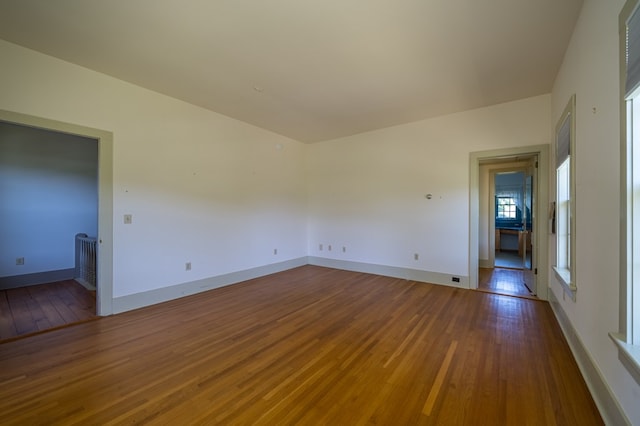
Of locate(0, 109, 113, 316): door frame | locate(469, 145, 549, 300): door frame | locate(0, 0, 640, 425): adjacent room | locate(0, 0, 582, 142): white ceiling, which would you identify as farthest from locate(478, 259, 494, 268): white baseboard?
locate(0, 109, 113, 316): door frame

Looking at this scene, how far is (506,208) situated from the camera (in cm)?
895

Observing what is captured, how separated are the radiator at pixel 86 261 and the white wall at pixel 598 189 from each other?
19.8 feet

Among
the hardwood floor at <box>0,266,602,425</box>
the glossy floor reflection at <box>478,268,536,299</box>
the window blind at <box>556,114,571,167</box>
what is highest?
the window blind at <box>556,114,571,167</box>

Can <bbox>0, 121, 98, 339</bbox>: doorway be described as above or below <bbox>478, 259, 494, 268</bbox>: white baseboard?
above

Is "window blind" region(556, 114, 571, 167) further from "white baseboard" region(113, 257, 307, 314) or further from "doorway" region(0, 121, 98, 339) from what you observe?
"doorway" region(0, 121, 98, 339)

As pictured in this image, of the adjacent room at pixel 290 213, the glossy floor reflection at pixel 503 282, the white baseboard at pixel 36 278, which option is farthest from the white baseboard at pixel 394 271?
the white baseboard at pixel 36 278

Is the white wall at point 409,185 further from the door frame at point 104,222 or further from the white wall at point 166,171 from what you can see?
the door frame at point 104,222

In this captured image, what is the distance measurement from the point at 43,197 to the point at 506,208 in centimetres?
1242

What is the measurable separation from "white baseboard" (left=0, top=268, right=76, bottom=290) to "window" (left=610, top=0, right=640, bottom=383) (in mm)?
7210

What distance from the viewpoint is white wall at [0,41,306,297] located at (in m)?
2.80

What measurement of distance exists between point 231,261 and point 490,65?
465 centimetres

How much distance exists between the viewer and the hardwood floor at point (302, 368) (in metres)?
1.61

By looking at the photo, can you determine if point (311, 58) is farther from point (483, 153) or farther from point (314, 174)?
point (314, 174)

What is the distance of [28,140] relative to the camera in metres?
4.43
